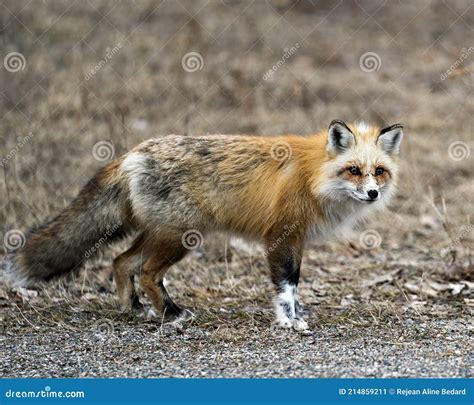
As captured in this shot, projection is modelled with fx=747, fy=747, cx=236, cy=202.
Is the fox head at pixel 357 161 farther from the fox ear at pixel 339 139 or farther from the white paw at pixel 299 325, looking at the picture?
the white paw at pixel 299 325

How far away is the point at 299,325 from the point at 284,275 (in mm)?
497

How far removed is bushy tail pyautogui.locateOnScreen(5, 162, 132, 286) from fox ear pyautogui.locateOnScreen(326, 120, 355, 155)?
2038mm

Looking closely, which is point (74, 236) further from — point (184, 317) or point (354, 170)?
point (354, 170)

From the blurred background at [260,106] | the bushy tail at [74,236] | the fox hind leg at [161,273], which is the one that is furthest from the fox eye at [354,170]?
the bushy tail at [74,236]

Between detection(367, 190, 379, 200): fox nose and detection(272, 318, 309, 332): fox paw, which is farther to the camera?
detection(272, 318, 309, 332): fox paw

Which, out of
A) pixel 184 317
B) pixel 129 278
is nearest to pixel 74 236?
pixel 129 278

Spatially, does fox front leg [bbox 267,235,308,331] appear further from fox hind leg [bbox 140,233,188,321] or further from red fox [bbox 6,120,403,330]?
fox hind leg [bbox 140,233,188,321]

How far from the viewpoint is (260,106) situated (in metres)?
15.0

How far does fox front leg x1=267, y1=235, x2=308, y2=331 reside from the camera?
6.92 metres

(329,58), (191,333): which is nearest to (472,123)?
(329,58)

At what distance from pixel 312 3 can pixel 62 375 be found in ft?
49.5

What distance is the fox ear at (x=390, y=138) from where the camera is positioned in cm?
692

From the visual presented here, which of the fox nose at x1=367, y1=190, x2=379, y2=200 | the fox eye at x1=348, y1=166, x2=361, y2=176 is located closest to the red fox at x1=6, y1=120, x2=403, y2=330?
the fox eye at x1=348, y1=166, x2=361, y2=176

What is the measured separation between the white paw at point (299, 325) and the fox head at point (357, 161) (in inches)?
46.3
